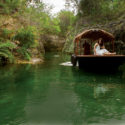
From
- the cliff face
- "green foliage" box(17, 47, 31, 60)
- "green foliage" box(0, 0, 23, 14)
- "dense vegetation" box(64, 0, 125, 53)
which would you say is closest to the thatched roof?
"green foliage" box(17, 47, 31, 60)

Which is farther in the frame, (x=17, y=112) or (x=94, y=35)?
(x=94, y=35)

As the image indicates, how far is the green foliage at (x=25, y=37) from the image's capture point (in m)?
16.1

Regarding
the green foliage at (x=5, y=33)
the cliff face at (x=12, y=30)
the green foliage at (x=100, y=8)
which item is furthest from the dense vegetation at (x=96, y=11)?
the green foliage at (x=5, y=33)

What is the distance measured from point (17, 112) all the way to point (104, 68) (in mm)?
8157

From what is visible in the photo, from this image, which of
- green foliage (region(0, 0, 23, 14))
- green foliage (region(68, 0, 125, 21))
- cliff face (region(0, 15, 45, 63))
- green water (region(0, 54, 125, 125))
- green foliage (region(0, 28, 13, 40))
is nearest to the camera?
green water (region(0, 54, 125, 125))

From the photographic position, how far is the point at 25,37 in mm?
16328

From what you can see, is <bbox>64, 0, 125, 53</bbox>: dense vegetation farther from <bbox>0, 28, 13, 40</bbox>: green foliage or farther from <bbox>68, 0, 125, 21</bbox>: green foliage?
<bbox>0, 28, 13, 40</bbox>: green foliage

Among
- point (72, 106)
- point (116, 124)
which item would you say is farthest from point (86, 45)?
point (116, 124)

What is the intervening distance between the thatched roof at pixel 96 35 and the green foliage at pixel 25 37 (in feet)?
13.7

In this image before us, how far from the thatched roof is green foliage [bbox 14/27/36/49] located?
418cm

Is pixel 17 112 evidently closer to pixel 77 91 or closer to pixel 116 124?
pixel 116 124

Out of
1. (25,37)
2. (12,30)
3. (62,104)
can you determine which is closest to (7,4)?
(12,30)

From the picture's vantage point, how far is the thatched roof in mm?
12773

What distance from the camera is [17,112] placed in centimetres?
481
